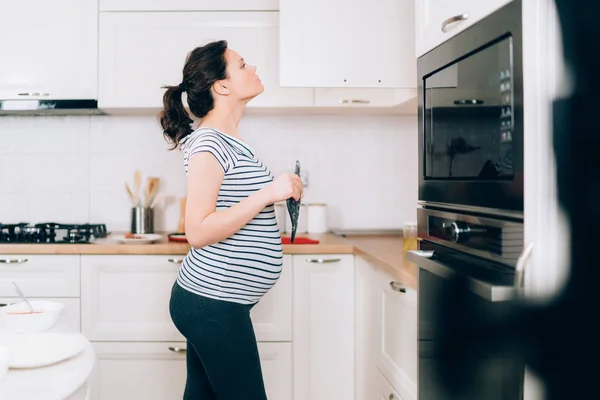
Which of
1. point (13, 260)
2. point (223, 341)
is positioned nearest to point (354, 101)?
point (223, 341)

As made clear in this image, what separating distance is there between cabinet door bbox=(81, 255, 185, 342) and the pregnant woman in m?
0.84

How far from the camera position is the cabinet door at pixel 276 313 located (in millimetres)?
2500

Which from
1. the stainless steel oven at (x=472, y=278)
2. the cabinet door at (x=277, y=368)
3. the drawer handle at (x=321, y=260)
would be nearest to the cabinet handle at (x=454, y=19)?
the stainless steel oven at (x=472, y=278)

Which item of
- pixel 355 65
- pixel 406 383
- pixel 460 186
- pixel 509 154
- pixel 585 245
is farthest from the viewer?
pixel 355 65

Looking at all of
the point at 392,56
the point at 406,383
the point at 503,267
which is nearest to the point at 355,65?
the point at 392,56

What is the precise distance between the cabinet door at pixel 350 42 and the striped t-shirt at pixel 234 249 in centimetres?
82

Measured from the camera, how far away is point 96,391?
2.54m

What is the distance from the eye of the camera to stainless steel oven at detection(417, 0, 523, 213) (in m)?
0.90

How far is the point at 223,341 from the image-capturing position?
160 cm

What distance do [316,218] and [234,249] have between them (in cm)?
135

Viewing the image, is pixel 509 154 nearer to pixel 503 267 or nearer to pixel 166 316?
pixel 503 267

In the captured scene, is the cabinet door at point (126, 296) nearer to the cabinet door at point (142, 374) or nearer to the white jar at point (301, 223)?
the cabinet door at point (142, 374)

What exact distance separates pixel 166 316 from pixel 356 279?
2.64 feet

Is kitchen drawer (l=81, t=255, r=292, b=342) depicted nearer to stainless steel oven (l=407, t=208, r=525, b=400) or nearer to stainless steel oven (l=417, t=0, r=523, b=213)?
stainless steel oven (l=407, t=208, r=525, b=400)
